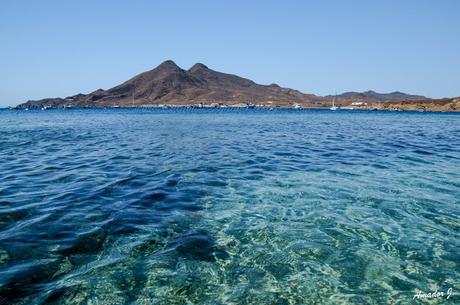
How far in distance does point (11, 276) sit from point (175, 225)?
379cm

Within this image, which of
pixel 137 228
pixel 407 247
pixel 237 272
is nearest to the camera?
pixel 237 272

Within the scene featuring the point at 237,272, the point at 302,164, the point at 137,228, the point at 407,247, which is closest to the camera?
the point at 237,272

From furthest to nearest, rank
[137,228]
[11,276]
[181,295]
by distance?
[137,228] → [11,276] → [181,295]

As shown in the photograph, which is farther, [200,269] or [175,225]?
[175,225]

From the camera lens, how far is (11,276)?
226 inches

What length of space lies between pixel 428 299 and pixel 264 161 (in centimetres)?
1389

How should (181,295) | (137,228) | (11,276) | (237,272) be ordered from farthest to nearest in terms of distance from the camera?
(137,228), (237,272), (11,276), (181,295)

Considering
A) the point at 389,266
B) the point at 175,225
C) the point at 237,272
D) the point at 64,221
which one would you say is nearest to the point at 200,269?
the point at 237,272

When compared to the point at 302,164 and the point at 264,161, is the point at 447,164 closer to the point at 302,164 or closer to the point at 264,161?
the point at 302,164

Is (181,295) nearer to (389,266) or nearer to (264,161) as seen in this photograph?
(389,266)

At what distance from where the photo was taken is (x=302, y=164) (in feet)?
58.9

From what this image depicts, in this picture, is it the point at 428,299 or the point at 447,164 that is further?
the point at 447,164

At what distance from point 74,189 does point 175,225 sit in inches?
230

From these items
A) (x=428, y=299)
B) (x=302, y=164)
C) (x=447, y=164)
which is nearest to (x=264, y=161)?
(x=302, y=164)
